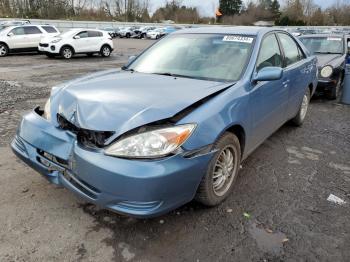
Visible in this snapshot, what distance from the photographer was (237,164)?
3.31 m

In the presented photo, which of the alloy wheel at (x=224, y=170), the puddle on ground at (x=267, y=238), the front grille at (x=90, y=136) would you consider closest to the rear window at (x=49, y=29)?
the front grille at (x=90, y=136)

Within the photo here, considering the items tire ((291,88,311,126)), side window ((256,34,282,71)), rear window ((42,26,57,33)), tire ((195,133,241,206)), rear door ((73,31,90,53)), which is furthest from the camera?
rear window ((42,26,57,33))

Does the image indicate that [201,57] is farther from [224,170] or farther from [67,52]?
[67,52]

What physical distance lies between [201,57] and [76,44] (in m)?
14.0

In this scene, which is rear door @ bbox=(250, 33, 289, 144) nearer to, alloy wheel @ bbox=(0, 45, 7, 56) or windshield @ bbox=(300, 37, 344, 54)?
windshield @ bbox=(300, 37, 344, 54)

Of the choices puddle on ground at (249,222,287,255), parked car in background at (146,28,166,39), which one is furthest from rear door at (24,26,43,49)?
parked car in background at (146,28,166,39)

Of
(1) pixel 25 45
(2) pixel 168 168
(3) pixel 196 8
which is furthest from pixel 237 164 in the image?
(3) pixel 196 8

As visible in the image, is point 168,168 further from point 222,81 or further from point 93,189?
point 222,81

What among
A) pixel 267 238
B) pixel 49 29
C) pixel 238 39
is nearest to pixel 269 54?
pixel 238 39

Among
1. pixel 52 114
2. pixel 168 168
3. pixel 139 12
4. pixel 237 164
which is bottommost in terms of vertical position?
pixel 237 164

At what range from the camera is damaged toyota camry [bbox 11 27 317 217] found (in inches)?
94.0

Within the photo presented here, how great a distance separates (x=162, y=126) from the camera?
253cm

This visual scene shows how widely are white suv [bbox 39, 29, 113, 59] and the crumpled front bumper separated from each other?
564 inches

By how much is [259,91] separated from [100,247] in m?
2.14
